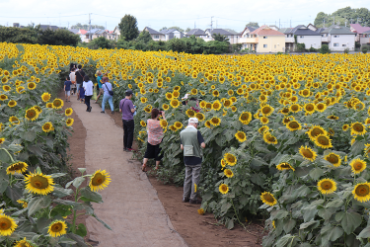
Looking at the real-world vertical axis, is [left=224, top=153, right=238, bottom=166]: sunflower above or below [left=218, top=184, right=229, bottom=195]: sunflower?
above

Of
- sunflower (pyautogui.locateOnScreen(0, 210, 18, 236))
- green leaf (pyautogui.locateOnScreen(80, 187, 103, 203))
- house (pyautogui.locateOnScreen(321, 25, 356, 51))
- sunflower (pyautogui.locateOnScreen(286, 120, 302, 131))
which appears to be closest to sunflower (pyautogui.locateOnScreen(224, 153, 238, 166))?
sunflower (pyautogui.locateOnScreen(286, 120, 302, 131))

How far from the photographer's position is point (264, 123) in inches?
264

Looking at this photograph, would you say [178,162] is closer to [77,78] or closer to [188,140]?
[188,140]

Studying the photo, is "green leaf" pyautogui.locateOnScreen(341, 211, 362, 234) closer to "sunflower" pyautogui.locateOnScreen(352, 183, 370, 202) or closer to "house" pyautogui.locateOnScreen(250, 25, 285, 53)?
"sunflower" pyautogui.locateOnScreen(352, 183, 370, 202)

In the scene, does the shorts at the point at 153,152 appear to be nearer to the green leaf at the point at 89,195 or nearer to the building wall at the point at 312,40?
the green leaf at the point at 89,195

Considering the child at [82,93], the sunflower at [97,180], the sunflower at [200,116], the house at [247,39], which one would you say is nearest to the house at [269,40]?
the house at [247,39]

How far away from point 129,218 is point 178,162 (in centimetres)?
214

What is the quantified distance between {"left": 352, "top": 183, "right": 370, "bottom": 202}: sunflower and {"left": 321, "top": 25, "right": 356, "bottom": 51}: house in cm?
9746

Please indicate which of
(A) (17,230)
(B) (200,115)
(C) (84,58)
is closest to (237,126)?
(B) (200,115)

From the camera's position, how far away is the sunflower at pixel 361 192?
3.54m

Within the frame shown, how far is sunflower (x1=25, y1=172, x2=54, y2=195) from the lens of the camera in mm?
3131

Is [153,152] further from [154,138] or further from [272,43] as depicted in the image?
[272,43]

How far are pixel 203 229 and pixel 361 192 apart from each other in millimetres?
3519

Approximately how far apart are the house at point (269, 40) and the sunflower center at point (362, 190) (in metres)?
92.4
